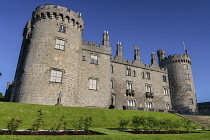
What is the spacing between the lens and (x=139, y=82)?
35.9m

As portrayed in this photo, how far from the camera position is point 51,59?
23.5 metres

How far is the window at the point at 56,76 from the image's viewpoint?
74.7 feet

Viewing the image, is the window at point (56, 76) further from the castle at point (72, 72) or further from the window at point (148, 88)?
the window at point (148, 88)

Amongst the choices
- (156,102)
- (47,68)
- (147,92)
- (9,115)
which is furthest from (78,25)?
(156,102)

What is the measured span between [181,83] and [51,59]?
32.7 meters

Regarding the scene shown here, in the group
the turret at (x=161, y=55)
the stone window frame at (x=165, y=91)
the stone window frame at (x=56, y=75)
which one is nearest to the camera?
the stone window frame at (x=56, y=75)

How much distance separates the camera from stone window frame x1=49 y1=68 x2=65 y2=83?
22750mm

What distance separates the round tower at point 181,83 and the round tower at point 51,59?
2720 centimetres

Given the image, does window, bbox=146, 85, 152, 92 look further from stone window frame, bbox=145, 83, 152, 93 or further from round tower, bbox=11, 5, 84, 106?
round tower, bbox=11, 5, 84, 106

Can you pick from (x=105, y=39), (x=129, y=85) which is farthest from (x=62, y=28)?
(x=129, y=85)

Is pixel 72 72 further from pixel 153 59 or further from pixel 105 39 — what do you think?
pixel 153 59

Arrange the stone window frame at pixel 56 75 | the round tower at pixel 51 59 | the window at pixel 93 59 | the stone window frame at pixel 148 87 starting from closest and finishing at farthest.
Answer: the round tower at pixel 51 59
the stone window frame at pixel 56 75
the window at pixel 93 59
the stone window frame at pixel 148 87

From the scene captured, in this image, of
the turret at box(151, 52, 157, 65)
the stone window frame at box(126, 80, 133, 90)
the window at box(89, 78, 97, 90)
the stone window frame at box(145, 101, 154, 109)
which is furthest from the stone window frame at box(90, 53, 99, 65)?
the turret at box(151, 52, 157, 65)

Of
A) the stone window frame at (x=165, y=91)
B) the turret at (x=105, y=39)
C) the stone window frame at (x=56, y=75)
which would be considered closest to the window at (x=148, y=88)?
the stone window frame at (x=165, y=91)
